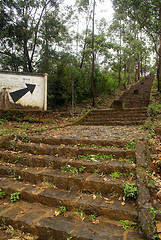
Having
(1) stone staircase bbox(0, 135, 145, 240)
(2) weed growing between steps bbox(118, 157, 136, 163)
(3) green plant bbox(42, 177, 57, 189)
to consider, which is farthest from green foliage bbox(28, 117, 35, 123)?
(2) weed growing between steps bbox(118, 157, 136, 163)

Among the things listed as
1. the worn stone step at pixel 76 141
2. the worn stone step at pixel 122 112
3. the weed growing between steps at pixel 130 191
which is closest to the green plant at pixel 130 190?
the weed growing between steps at pixel 130 191

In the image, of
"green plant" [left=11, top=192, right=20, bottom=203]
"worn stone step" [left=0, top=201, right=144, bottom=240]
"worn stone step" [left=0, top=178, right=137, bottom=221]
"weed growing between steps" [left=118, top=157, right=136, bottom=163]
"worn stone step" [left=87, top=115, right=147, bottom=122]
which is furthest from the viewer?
"worn stone step" [left=87, top=115, right=147, bottom=122]

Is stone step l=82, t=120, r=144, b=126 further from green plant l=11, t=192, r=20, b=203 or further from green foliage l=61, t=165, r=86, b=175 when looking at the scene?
green plant l=11, t=192, r=20, b=203

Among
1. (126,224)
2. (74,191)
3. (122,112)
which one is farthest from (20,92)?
(126,224)

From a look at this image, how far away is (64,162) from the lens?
356 cm

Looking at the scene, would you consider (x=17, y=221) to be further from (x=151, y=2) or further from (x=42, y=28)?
(x=42, y=28)

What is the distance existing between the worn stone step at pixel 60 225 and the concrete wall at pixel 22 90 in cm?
606

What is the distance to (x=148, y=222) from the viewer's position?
6.90 ft

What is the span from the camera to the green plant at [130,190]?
99.3 inches

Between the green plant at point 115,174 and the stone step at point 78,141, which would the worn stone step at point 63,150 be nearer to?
the stone step at point 78,141

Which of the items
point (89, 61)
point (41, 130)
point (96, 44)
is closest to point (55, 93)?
point (41, 130)

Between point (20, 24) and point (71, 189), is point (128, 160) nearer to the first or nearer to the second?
point (71, 189)

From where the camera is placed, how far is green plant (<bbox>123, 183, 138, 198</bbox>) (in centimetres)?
252

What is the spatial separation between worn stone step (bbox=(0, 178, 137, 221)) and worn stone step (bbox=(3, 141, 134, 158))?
3.29 ft
